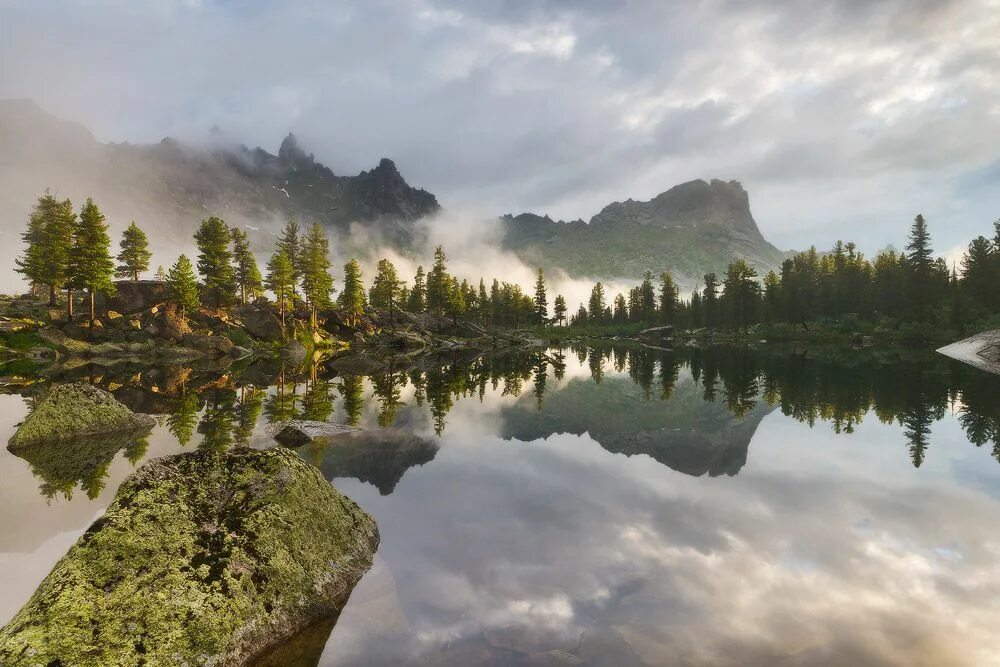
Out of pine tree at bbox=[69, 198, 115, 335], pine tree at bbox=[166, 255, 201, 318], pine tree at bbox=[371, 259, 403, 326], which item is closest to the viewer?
pine tree at bbox=[69, 198, 115, 335]

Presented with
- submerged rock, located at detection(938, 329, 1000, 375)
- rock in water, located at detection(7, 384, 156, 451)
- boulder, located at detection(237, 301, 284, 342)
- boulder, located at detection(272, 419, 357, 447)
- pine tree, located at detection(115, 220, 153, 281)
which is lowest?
submerged rock, located at detection(938, 329, 1000, 375)

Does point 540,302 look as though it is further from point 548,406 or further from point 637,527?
point 637,527

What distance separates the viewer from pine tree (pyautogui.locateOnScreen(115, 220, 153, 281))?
74.9 metres

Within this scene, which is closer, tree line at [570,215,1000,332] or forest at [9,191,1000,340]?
forest at [9,191,1000,340]

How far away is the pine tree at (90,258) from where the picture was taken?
5625cm

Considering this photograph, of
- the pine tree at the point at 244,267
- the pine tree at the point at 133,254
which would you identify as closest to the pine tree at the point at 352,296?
the pine tree at the point at 244,267

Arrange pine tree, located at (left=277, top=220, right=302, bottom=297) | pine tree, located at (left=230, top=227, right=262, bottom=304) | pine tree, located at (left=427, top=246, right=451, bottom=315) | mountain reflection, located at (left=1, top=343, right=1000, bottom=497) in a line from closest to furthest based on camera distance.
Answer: mountain reflection, located at (left=1, top=343, right=1000, bottom=497), pine tree, located at (left=277, top=220, right=302, bottom=297), pine tree, located at (left=230, top=227, right=262, bottom=304), pine tree, located at (left=427, top=246, right=451, bottom=315)

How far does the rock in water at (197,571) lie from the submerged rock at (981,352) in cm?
4407

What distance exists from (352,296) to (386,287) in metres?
10.8

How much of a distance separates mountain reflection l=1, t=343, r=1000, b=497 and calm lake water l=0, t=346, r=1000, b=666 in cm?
18

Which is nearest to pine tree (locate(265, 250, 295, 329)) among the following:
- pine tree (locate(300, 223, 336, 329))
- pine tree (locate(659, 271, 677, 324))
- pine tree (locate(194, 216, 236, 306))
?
pine tree (locate(300, 223, 336, 329))

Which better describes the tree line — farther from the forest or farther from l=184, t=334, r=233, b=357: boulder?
A: l=184, t=334, r=233, b=357: boulder

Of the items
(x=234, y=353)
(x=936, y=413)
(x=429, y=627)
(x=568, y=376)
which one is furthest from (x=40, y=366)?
(x=936, y=413)

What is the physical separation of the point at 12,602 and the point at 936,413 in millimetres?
27440
